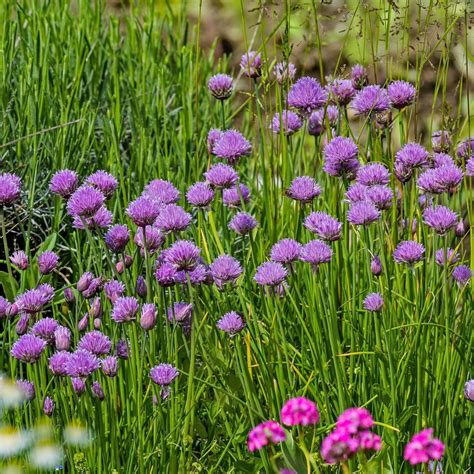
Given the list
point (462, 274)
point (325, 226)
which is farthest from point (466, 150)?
point (325, 226)

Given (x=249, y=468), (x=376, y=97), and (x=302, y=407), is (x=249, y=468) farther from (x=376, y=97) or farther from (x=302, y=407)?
(x=376, y=97)

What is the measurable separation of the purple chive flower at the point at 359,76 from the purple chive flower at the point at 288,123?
0.17 meters

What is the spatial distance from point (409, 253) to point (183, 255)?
44 centimetres

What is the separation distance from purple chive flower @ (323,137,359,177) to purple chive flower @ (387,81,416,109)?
0.19m

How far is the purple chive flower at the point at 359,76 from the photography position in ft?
7.93

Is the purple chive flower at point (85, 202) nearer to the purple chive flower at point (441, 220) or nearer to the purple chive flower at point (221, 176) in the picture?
the purple chive flower at point (221, 176)

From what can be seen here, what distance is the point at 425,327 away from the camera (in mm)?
2020

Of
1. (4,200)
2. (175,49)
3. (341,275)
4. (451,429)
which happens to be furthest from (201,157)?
(451,429)

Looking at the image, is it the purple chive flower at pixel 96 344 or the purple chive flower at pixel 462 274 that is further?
the purple chive flower at pixel 462 274

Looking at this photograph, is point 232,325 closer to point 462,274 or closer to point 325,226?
point 325,226

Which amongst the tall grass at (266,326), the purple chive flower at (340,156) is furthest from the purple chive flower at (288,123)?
the purple chive flower at (340,156)

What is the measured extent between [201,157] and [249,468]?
1.79 m

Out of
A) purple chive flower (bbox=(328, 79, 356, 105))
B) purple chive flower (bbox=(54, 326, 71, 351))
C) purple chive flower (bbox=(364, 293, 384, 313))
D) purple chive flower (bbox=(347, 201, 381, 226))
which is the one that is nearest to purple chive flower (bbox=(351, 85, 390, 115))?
purple chive flower (bbox=(328, 79, 356, 105))

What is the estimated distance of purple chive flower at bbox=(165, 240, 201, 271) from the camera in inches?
73.6
